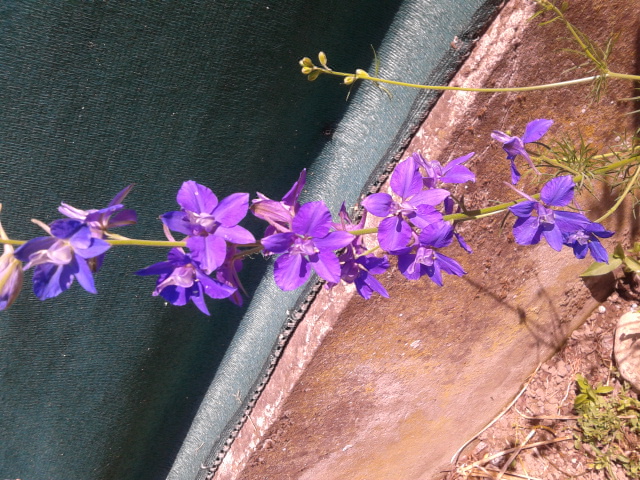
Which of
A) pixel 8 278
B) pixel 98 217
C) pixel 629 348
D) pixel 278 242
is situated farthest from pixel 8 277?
pixel 629 348

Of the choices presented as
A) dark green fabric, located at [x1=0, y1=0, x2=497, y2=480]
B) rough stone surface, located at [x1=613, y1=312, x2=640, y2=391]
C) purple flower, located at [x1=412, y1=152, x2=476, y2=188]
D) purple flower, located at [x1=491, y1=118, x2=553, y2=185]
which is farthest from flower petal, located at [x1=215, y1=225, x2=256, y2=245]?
rough stone surface, located at [x1=613, y1=312, x2=640, y2=391]

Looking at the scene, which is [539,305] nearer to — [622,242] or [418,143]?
[622,242]

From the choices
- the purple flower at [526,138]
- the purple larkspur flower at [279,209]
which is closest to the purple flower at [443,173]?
the purple flower at [526,138]

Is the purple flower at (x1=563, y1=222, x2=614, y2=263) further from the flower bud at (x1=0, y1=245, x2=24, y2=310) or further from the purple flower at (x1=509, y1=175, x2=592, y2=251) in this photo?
the flower bud at (x1=0, y1=245, x2=24, y2=310)

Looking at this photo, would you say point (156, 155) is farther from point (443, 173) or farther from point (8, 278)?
point (443, 173)

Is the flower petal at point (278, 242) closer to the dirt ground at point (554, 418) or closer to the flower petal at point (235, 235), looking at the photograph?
the flower petal at point (235, 235)

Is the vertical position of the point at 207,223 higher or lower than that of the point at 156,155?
higher

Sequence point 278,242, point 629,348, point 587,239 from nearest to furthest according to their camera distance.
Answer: point 278,242, point 587,239, point 629,348
